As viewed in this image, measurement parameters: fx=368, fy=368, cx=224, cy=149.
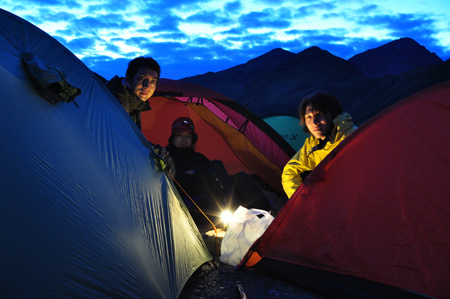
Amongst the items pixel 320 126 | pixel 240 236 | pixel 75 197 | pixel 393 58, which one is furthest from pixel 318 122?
pixel 393 58

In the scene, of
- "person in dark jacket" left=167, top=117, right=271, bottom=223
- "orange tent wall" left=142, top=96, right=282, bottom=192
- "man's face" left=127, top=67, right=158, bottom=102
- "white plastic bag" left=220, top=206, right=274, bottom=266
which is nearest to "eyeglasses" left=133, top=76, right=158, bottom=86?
"man's face" left=127, top=67, right=158, bottom=102

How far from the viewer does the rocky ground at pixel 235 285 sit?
2373mm

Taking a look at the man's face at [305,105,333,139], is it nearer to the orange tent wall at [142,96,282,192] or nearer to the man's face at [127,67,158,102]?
the man's face at [127,67,158,102]

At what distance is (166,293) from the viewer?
1.98 metres

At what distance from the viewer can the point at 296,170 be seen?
3564 millimetres

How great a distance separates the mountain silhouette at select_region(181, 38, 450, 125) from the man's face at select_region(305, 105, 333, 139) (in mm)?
6491

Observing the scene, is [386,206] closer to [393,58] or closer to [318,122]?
[318,122]

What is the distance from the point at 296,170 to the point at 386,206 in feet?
4.64

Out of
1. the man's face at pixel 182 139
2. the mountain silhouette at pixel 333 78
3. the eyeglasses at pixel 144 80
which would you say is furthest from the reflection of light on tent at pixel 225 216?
the mountain silhouette at pixel 333 78

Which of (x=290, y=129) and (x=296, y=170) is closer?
(x=296, y=170)

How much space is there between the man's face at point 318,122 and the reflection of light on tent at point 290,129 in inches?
154

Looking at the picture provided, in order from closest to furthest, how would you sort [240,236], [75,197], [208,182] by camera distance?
[75,197] < [240,236] < [208,182]

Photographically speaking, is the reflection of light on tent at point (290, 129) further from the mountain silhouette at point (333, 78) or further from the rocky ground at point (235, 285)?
the rocky ground at point (235, 285)

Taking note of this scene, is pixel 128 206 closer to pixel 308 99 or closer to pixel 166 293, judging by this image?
pixel 166 293
